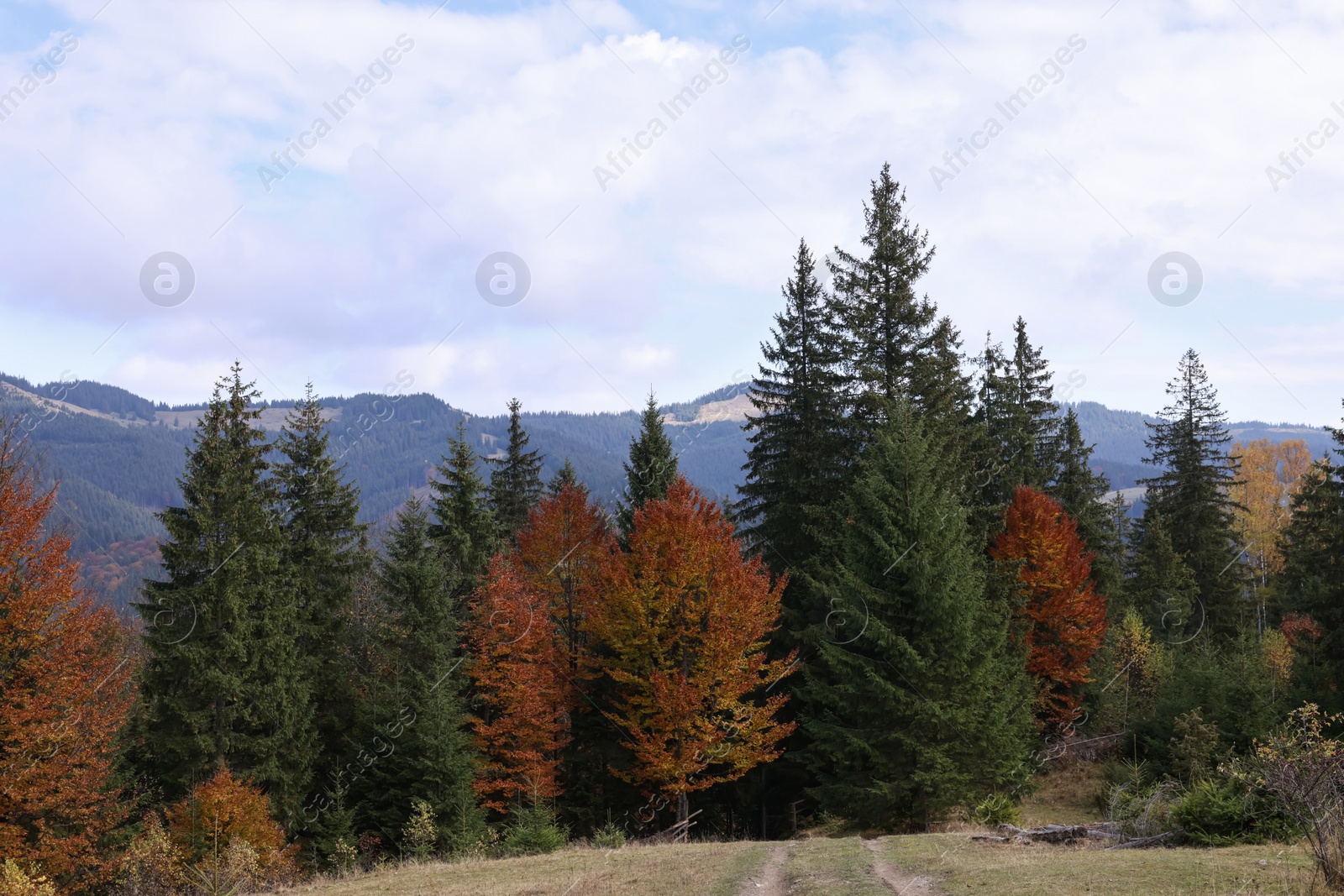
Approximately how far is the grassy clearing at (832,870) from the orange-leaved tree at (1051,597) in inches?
916

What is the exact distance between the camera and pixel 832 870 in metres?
Result: 15.8

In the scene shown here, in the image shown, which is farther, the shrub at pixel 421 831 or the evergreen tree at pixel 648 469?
the evergreen tree at pixel 648 469

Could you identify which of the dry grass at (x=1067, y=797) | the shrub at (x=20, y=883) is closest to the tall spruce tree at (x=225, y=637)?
the shrub at (x=20, y=883)

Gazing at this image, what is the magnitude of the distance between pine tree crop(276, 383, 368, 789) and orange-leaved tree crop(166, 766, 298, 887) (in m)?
7.11

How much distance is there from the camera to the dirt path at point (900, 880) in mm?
13213

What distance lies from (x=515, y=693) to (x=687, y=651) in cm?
853

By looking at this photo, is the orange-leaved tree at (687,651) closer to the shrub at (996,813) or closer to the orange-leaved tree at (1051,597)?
the shrub at (996,813)

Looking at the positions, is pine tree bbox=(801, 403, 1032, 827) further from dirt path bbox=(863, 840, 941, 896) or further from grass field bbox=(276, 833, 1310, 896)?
dirt path bbox=(863, 840, 941, 896)

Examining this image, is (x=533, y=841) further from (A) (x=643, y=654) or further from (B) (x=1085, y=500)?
(B) (x=1085, y=500)

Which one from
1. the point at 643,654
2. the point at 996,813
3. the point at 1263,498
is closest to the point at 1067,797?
the point at 996,813

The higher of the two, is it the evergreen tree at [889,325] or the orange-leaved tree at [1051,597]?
the evergreen tree at [889,325]

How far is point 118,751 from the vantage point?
98.2 feet

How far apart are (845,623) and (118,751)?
25.3 metres

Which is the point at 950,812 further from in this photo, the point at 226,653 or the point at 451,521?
the point at 451,521
